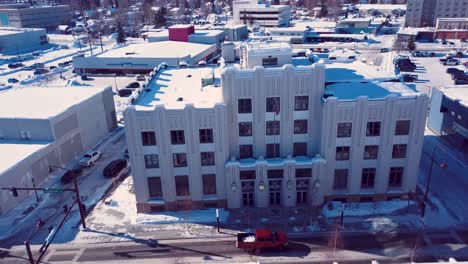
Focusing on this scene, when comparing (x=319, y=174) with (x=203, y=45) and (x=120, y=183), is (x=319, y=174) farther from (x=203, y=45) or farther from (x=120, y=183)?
(x=203, y=45)

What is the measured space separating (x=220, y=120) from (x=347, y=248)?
1782cm

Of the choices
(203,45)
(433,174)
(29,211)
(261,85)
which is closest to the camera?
(261,85)

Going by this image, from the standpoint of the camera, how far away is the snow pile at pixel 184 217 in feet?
136

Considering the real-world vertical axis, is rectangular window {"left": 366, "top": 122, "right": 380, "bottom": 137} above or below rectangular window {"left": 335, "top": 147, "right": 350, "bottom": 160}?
above

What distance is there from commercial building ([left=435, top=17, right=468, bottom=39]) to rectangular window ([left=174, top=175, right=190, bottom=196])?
475 ft

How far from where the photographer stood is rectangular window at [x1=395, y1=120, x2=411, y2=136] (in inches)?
1574

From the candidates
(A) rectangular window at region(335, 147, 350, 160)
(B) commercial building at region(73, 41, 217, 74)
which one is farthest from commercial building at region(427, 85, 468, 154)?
(B) commercial building at region(73, 41, 217, 74)

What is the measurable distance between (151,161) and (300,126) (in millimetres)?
16858

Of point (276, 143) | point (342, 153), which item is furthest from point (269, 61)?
point (342, 153)

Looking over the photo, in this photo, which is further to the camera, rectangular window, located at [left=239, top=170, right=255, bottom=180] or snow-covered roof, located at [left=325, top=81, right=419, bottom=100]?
snow-covered roof, located at [left=325, top=81, right=419, bottom=100]

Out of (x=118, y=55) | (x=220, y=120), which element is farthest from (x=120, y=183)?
(x=118, y=55)

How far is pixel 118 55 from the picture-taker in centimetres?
11144

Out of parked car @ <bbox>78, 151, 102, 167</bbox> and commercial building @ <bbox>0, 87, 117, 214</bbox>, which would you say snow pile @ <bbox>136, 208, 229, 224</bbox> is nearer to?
commercial building @ <bbox>0, 87, 117, 214</bbox>

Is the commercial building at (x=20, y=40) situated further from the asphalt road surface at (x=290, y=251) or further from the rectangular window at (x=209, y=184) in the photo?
the rectangular window at (x=209, y=184)
